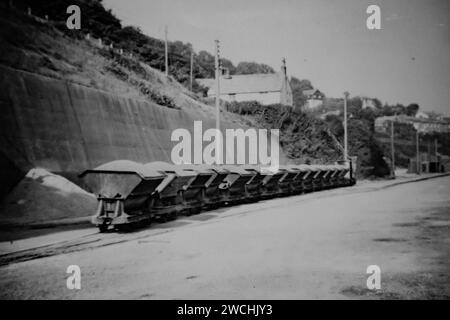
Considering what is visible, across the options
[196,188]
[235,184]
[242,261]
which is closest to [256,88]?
[235,184]

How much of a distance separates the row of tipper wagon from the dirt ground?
0.73 meters

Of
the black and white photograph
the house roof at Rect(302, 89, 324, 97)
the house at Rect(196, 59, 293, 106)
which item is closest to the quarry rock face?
the black and white photograph

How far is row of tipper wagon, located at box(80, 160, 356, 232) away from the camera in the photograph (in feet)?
36.6

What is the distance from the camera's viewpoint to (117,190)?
11.2m

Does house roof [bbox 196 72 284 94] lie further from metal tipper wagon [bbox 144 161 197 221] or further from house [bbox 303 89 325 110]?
metal tipper wagon [bbox 144 161 197 221]

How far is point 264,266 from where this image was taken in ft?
21.8

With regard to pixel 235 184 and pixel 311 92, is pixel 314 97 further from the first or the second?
pixel 235 184

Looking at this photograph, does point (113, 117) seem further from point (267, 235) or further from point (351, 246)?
point (351, 246)

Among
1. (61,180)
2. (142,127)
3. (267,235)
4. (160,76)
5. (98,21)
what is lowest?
(267,235)

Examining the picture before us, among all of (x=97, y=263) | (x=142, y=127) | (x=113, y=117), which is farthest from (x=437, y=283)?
(x=142, y=127)

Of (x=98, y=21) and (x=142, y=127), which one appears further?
(x=98, y=21)

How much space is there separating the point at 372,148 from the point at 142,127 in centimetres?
3019

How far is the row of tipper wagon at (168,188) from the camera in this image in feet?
36.6

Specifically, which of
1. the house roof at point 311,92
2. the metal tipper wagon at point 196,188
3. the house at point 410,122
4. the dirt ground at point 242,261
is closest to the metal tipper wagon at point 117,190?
the dirt ground at point 242,261
